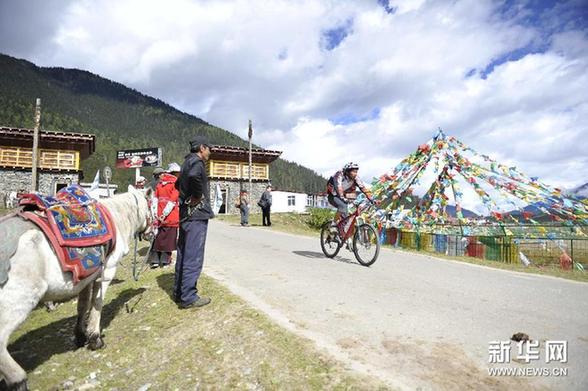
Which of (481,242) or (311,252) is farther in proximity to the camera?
(481,242)

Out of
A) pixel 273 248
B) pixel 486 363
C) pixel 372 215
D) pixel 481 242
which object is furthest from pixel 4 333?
pixel 372 215

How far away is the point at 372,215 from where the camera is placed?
640 inches

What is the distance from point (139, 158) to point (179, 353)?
51.4m

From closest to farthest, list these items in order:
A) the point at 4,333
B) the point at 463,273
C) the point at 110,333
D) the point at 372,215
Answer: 1. the point at 4,333
2. the point at 110,333
3. the point at 463,273
4. the point at 372,215

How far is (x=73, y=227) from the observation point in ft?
11.0

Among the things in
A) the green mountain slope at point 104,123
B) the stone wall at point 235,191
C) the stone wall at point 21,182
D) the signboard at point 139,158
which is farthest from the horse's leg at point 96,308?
the green mountain slope at point 104,123

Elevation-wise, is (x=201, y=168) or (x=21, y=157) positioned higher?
(x=21, y=157)

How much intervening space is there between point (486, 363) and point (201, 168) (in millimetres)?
3666

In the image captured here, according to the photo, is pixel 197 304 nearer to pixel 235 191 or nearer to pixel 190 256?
pixel 190 256

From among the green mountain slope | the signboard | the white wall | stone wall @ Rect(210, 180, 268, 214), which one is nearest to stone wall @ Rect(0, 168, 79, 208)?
stone wall @ Rect(210, 180, 268, 214)

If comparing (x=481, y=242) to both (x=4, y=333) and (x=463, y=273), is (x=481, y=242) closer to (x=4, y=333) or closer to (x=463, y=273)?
(x=463, y=273)

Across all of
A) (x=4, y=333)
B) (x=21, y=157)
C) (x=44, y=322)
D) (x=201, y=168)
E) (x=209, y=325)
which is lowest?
(x=44, y=322)
